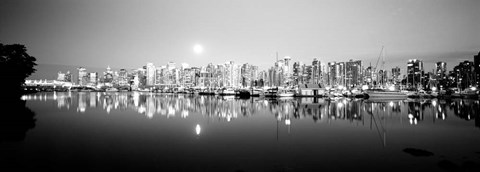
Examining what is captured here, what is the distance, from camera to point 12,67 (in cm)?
7081

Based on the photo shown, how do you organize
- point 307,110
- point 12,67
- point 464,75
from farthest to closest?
point 464,75, point 12,67, point 307,110

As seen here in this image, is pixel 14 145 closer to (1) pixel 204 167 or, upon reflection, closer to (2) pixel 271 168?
(1) pixel 204 167

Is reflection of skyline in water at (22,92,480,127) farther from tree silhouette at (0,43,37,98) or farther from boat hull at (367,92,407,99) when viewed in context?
tree silhouette at (0,43,37,98)

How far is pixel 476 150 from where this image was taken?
1374 cm

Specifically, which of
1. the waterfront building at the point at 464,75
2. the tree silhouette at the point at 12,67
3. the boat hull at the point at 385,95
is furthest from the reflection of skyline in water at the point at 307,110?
the waterfront building at the point at 464,75

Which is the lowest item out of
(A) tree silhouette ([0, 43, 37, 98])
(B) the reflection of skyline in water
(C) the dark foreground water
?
(B) the reflection of skyline in water

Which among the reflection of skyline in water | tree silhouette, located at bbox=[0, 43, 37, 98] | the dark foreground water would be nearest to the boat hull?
the reflection of skyline in water

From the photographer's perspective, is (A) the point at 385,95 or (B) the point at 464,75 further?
(B) the point at 464,75

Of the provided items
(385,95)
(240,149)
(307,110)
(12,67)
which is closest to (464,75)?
(385,95)

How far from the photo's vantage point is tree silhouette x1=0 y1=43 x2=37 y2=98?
70.2 m

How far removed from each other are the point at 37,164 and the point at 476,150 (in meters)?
19.9

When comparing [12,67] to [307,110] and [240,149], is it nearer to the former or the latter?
[307,110]

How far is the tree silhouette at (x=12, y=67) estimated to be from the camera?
70.2 m

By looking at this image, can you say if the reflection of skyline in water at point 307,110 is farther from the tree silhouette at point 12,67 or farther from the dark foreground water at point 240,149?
the tree silhouette at point 12,67
